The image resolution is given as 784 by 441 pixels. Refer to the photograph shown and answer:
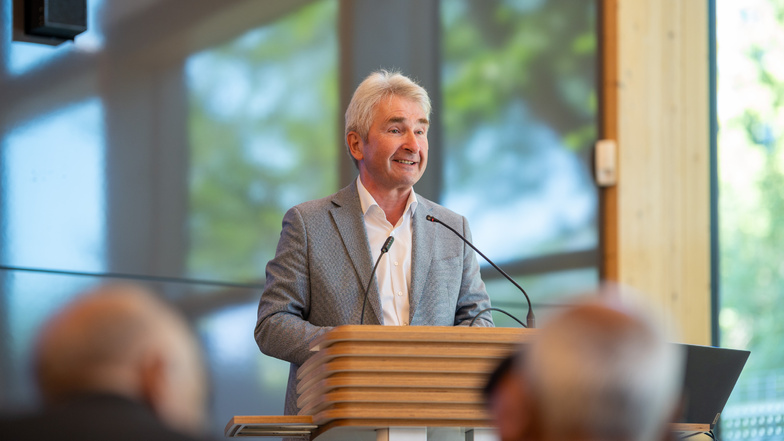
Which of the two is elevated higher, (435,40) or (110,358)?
(435,40)

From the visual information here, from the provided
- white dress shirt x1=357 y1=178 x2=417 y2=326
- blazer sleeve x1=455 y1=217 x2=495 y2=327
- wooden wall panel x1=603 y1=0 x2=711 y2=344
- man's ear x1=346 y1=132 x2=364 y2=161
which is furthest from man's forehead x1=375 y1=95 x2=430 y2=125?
wooden wall panel x1=603 y1=0 x2=711 y2=344

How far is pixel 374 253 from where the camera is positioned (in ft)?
11.0

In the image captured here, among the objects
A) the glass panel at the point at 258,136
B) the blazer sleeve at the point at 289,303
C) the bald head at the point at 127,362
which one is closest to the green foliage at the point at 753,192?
the glass panel at the point at 258,136

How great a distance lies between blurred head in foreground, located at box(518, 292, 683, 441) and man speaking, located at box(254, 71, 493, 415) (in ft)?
5.65

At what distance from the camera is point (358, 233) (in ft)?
11.0

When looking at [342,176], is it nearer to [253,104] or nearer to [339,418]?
[253,104]

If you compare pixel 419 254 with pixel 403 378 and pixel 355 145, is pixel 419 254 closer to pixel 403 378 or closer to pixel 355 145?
pixel 355 145

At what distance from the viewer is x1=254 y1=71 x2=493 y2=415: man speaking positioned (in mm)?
3172

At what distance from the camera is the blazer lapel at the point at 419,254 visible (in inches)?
127

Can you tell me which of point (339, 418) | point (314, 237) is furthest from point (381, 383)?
point (314, 237)

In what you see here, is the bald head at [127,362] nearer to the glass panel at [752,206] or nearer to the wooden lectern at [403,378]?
the wooden lectern at [403,378]

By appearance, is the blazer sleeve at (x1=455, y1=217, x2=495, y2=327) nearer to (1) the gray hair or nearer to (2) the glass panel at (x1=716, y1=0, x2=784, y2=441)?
(1) the gray hair

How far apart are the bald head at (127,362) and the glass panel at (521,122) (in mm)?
4110

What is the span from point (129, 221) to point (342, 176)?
41.6 inches
